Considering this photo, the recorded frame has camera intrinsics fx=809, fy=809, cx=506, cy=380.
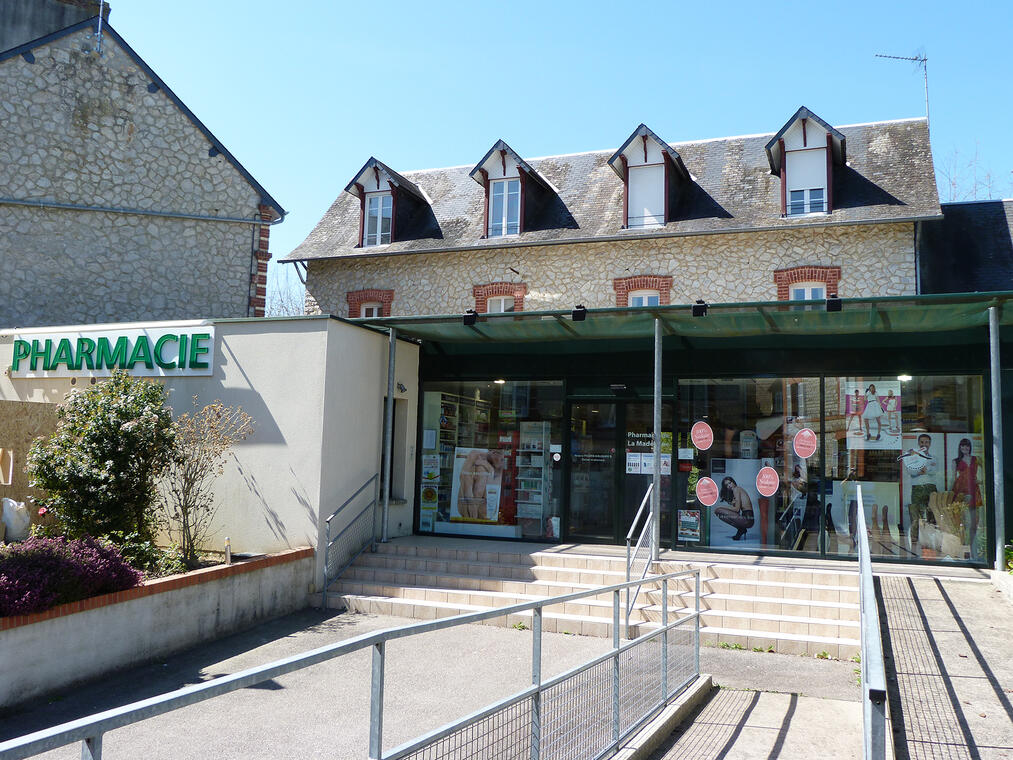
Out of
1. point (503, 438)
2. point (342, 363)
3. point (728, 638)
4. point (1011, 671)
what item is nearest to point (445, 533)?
point (503, 438)

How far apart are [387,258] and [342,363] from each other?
5.67 m

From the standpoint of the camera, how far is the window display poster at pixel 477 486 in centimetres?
1239

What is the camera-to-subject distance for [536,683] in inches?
160

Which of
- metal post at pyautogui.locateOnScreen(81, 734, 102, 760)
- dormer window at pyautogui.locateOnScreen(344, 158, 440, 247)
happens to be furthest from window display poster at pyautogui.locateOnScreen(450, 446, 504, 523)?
metal post at pyautogui.locateOnScreen(81, 734, 102, 760)

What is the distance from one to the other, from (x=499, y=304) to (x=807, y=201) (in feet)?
18.1

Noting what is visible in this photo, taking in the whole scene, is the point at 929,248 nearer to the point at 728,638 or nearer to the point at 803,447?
the point at 803,447

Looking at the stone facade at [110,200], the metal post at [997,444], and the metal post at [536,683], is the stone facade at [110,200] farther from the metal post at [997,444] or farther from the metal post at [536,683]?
the metal post at [536,683]

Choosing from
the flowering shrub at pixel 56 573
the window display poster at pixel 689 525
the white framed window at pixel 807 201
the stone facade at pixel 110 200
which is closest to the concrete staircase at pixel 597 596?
the window display poster at pixel 689 525

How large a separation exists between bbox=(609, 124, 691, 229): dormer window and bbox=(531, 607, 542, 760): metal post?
36.0 feet

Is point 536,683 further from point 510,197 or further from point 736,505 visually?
point 510,197

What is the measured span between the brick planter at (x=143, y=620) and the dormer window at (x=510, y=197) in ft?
25.2

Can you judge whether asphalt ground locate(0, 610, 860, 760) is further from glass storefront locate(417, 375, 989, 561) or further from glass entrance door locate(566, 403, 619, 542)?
glass entrance door locate(566, 403, 619, 542)

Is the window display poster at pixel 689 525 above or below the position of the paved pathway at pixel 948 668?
above

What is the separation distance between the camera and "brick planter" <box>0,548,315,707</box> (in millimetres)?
6453
